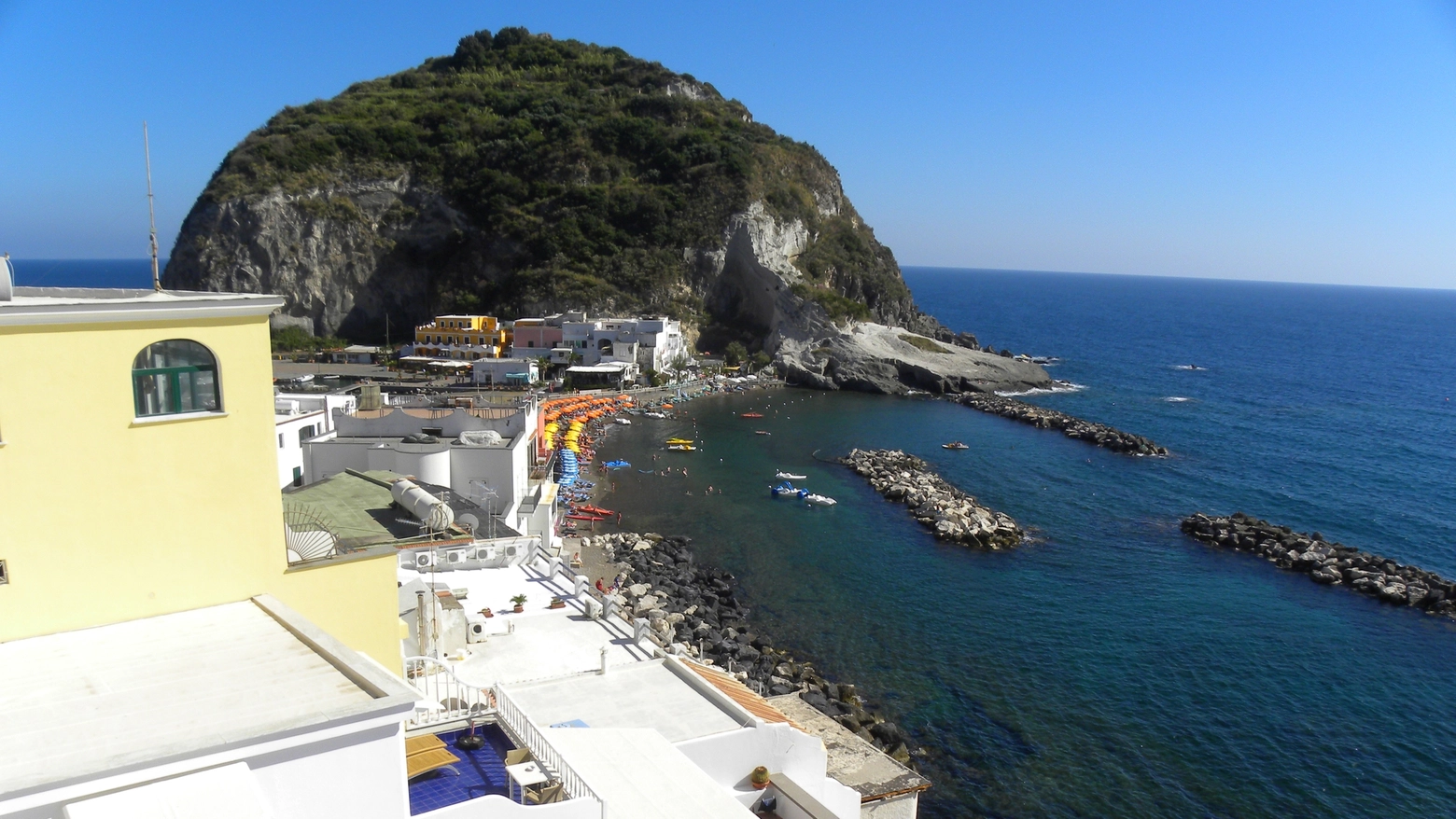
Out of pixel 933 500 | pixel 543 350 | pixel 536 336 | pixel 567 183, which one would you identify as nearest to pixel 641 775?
pixel 933 500

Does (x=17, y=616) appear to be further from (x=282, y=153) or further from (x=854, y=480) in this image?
(x=282, y=153)

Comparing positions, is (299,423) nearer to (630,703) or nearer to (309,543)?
(309,543)

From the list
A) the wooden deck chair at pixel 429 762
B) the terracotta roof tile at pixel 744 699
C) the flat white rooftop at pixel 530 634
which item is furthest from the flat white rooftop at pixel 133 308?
the terracotta roof tile at pixel 744 699

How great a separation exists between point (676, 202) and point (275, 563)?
67.4 metres

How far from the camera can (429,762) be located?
6.89 m

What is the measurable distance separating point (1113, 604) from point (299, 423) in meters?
22.2

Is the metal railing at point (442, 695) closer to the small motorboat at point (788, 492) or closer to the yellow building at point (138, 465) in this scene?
the yellow building at point (138, 465)

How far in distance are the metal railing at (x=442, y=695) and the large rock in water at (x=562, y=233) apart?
166ft

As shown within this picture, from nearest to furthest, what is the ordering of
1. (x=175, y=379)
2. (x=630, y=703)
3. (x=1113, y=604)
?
1. (x=175, y=379)
2. (x=630, y=703)
3. (x=1113, y=604)

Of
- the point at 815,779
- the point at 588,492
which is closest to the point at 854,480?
the point at 588,492

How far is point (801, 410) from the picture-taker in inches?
1996

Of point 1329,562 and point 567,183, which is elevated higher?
point 567,183

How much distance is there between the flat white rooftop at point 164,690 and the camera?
412 cm

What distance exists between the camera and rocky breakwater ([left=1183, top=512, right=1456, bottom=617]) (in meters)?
24.2
